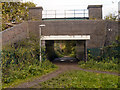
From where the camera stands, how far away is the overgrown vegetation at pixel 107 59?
1405cm

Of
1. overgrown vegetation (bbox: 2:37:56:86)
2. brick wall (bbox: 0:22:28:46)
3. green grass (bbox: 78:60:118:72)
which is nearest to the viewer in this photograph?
overgrown vegetation (bbox: 2:37:56:86)

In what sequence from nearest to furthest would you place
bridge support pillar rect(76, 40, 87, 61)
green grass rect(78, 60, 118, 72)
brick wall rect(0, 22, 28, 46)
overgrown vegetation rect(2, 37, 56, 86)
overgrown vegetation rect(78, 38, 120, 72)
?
overgrown vegetation rect(2, 37, 56, 86) < brick wall rect(0, 22, 28, 46) < green grass rect(78, 60, 118, 72) < overgrown vegetation rect(78, 38, 120, 72) < bridge support pillar rect(76, 40, 87, 61)

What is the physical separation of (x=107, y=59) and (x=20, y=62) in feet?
27.2

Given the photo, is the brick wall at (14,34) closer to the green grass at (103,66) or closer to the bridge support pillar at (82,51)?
the bridge support pillar at (82,51)

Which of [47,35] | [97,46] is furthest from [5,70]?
[97,46]

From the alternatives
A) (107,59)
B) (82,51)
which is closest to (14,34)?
(107,59)

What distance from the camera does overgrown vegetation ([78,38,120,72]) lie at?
14050mm

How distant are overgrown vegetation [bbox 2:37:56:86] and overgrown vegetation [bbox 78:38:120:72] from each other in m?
3.91

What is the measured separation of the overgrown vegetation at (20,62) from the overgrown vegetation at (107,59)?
3.91 m

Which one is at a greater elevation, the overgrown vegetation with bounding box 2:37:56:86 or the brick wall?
the brick wall

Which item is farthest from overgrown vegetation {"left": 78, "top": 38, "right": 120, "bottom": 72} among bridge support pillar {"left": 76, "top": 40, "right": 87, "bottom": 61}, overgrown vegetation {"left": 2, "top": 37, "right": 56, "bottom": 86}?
overgrown vegetation {"left": 2, "top": 37, "right": 56, "bottom": 86}

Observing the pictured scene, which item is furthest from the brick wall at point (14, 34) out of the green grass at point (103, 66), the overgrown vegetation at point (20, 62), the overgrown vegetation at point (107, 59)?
the green grass at point (103, 66)

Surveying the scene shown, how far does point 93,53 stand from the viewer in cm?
1652

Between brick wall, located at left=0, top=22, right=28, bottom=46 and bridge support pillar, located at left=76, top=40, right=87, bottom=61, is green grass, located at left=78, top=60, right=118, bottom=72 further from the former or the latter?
Answer: brick wall, located at left=0, top=22, right=28, bottom=46
